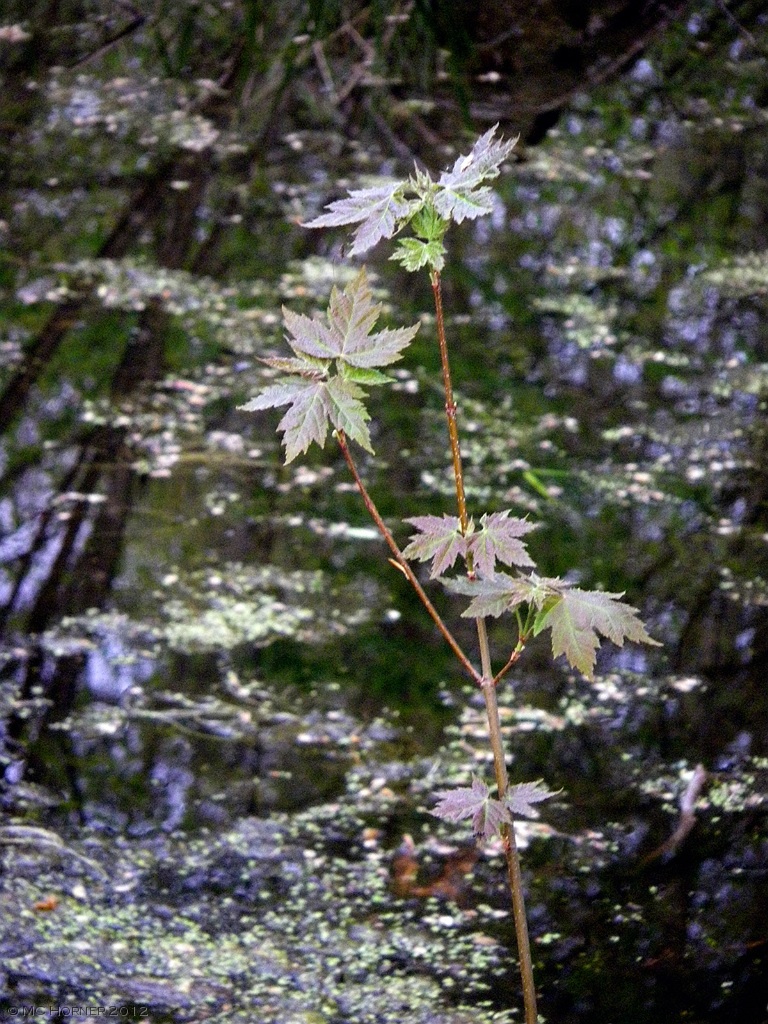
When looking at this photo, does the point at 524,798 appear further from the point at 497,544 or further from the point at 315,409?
the point at 315,409

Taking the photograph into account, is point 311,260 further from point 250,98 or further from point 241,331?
point 250,98

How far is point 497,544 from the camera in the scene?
1.62 metres

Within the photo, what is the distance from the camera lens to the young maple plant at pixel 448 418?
1.54 meters

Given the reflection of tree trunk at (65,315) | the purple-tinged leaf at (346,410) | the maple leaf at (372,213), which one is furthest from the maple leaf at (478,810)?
the reflection of tree trunk at (65,315)

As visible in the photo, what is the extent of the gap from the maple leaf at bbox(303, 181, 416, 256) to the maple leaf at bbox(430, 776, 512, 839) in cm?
67

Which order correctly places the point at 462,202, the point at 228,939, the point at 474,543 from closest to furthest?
the point at 462,202 < the point at 474,543 < the point at 228,939

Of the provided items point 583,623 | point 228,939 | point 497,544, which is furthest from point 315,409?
point 228,939

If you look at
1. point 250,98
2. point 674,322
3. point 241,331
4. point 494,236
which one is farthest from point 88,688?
point 250,98

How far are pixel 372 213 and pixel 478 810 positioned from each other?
73 cm

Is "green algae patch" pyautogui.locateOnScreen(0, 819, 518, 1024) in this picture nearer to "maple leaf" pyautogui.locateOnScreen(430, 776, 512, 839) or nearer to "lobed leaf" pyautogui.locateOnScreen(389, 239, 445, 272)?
"maple leaf" pyautogui.locateOnScreen(430, 776, 512, 839)

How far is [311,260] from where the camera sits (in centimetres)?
554

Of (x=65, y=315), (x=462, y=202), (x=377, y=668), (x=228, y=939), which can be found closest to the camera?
(x=462, y=202)

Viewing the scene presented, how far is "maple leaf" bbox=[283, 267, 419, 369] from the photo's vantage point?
1604mm

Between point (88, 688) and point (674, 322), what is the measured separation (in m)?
2.86
